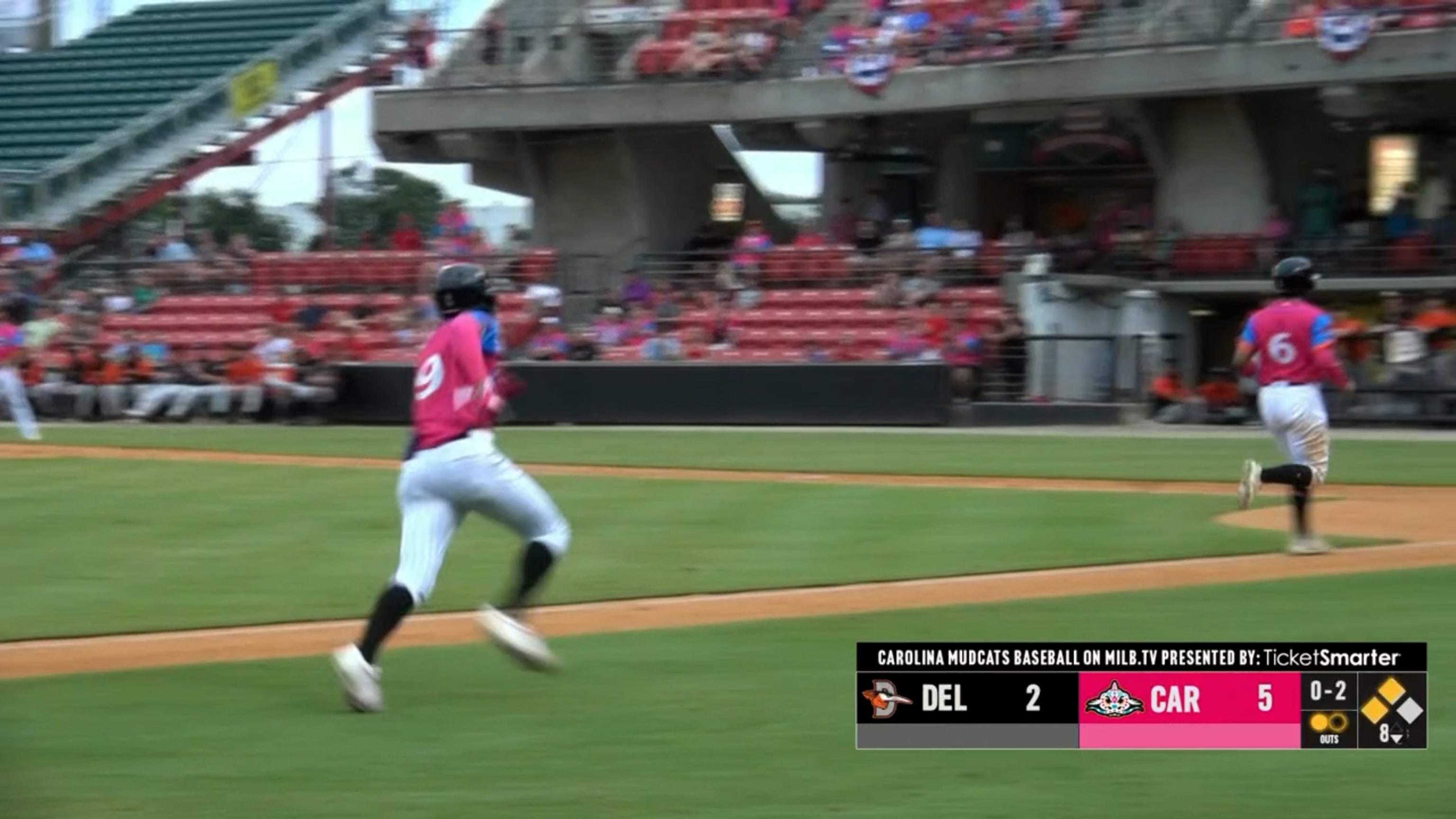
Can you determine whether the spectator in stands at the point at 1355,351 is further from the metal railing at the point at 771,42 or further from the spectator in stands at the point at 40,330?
the spectator in stands at the point at 40,330

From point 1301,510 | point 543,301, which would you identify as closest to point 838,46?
point 543,301

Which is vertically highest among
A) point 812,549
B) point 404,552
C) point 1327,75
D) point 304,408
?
point 1327,75

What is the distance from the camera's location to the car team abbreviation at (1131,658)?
20.2 ft

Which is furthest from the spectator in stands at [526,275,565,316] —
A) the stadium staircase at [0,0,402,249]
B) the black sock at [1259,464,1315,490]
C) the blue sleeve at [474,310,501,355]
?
the blue sleeve at [474,310,501,355]

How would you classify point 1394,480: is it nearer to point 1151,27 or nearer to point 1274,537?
point 1274,537

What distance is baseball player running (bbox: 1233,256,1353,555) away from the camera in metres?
11.7

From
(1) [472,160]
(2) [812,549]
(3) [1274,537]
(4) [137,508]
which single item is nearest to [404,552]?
(2) [812,549]

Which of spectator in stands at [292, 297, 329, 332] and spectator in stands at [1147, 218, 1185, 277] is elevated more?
spectator in stands at [1147, 218, 1185, 277]

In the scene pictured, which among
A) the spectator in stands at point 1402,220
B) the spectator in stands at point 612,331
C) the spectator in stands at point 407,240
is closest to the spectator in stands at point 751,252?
the spectator in stands at point 612,331

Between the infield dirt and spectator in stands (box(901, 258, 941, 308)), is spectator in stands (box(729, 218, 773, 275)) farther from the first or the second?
the infield dirt

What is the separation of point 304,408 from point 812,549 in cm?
1807

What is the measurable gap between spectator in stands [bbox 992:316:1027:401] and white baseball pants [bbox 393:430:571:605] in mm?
20586

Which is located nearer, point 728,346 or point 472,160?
point 728,346

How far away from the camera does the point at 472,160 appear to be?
38.9 metres
